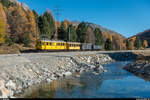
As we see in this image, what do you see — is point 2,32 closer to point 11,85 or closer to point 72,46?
point 72,46

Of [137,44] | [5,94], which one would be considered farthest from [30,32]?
[137,44]

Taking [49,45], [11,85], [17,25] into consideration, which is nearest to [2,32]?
[17,25]

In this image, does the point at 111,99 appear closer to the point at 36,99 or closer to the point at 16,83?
the point at 36,99

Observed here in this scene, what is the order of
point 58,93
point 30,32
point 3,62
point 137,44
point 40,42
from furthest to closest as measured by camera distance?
1. point 137,44
2. point 30,32
3. point 40,42
4. point 3,62
5. point 58,93

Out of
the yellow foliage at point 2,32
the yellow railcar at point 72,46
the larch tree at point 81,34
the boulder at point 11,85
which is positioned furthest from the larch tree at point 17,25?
the boulder at point 11,85

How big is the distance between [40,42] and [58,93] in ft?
76.7

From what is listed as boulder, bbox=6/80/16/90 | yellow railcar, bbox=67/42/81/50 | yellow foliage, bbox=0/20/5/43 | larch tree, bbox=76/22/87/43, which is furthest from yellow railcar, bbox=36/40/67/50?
larch tree, bbox=76/22/87/43

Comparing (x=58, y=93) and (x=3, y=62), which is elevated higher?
(x=3, y=62)

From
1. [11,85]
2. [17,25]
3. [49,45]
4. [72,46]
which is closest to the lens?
[11,85]

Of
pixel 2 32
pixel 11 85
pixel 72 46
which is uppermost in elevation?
pixel 2 32

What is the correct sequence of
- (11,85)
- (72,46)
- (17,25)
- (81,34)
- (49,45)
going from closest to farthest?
(11,85), (49,45), (72,46), (17,25), (81,34)

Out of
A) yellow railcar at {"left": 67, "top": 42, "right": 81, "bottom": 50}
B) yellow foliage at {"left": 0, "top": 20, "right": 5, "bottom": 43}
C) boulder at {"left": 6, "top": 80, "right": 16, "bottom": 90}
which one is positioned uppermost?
yellow foliage at {"left": 0, "top": 20, "right": 5, "bottom": 43}

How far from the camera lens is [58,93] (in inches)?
471

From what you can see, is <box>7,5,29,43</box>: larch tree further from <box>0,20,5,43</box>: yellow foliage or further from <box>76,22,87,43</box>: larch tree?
<box>76,22,87,43</box>: larch tree
